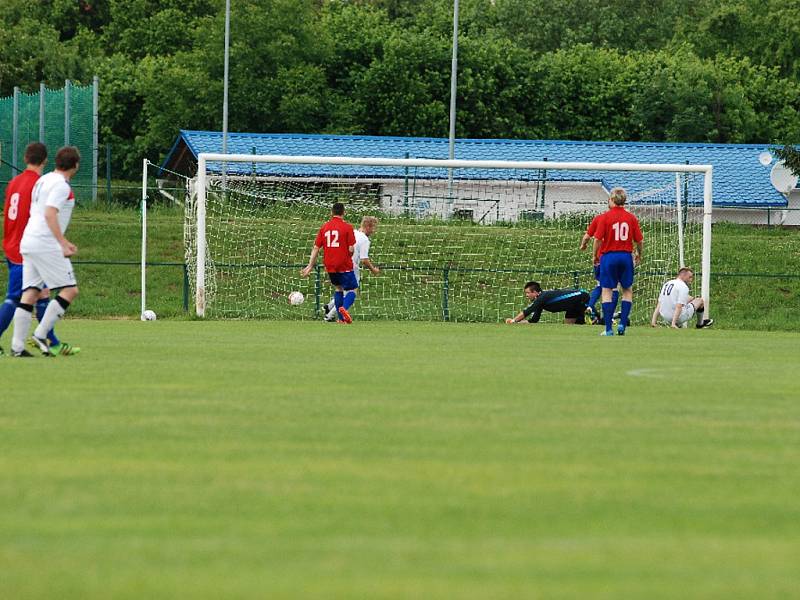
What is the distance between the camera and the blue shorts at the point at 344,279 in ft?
73.8

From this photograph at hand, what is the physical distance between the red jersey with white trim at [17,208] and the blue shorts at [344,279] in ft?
28.6

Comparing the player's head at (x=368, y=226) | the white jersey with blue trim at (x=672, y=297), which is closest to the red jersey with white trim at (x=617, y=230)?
the white jersey with blue trim at (x=672, y=297)

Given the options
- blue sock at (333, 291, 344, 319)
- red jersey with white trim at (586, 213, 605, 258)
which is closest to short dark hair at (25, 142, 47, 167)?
red jersey with white trim at (586, 213, 605, 258)

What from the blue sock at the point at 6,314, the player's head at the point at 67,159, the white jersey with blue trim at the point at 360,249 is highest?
the player's head at the point at 67,159

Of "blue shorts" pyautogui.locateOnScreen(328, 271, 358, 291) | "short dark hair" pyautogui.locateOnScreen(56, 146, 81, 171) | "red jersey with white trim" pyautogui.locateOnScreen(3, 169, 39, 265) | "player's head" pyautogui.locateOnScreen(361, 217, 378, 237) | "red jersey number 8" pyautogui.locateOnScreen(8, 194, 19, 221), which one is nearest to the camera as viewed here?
"short dark hair" pyautogui.locateOnScreen(56, 146, 81, 171)

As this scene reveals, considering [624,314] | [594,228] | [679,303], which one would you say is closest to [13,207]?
[594,228]

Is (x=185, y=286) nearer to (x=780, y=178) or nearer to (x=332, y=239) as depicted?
(x=332, y=239)

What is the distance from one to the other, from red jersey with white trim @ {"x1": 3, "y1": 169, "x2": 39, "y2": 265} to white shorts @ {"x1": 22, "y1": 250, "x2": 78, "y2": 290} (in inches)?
32.6

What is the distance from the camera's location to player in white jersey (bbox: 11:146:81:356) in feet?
41.3

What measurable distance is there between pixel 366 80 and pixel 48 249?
4478cm

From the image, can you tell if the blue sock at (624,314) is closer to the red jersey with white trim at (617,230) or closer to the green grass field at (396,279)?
the red jersey with white trim at (617,230)

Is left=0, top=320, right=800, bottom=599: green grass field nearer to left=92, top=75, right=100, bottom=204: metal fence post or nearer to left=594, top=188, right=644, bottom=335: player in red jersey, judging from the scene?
left=594, top=188, right=644, bottom=335: player in red jersey

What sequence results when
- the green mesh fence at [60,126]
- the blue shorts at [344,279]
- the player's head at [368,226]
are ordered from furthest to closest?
the green mesh fence at [60,126], the player's head at [368,226], the blue shorts at [344,279]

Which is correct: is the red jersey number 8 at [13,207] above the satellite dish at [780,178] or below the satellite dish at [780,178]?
below
